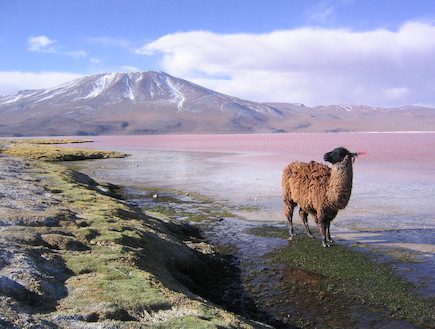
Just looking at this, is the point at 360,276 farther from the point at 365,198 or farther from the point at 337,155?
the point at 365,198

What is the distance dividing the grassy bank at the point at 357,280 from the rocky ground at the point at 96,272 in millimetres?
2288

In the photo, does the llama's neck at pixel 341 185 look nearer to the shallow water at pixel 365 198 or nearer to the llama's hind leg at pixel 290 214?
the shallow water at pixel 365 198

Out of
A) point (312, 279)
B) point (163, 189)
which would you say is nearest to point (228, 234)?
→ point (312, 279)

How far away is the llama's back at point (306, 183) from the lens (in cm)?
1120

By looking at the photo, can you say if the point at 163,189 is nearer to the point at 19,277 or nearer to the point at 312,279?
the point at 312,279

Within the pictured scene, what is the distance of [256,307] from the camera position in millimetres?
7207

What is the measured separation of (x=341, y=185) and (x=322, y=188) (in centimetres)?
72

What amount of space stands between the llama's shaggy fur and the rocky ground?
3.48m

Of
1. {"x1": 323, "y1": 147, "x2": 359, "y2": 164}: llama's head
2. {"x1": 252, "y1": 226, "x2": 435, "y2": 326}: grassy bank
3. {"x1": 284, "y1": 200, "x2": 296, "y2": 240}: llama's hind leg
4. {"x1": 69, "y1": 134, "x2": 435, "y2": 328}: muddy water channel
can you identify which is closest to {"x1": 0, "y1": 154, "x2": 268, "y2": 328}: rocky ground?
{"x1": 69, "y1": 134, "x2": 435, "y2": 328}: muddy water channel

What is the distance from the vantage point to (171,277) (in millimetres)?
7320

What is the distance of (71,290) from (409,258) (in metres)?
8.21

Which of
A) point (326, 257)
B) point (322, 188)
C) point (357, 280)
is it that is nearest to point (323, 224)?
point (322, 188)

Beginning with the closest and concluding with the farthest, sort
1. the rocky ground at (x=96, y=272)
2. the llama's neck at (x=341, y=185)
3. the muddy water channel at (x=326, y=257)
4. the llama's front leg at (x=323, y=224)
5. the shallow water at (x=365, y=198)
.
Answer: the rocky ground at (x=96, y=272) → the muddy water channel at (x=326, y=257) → the llama's neck at (x=341, y=185) → the llama's front leg at (x=323, y=224) → the shallow water at (x=365, y=198)

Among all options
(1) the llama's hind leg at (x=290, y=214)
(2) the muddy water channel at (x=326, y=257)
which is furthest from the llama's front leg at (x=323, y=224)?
(1) the llama's hind leg at (x=290, y=214)
